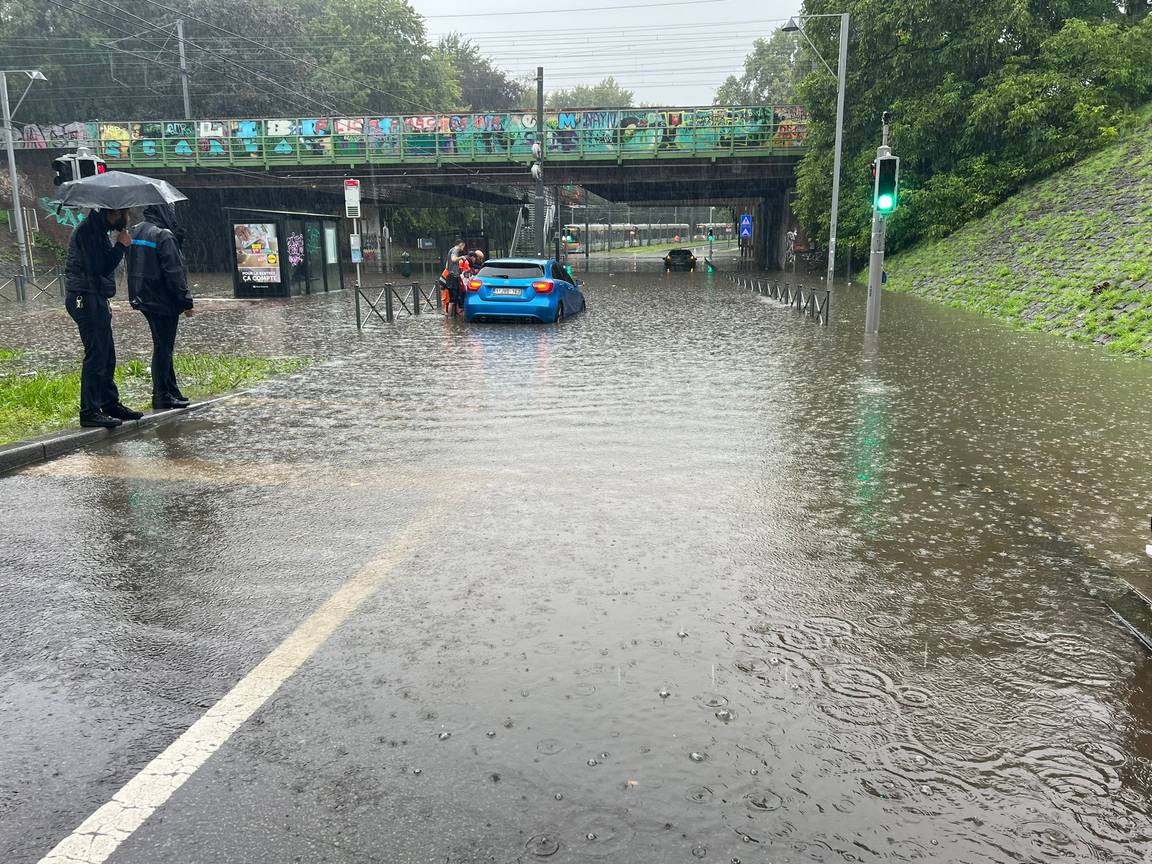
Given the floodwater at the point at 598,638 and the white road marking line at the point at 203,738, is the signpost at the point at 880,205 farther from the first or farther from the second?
the white road marking line at the point at 203,738

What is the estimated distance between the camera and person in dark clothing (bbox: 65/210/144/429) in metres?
8.20

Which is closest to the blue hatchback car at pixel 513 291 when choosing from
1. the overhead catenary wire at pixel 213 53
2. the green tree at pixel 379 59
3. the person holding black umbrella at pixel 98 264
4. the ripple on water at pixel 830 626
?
→ the person holding black umbrella at pixel 98 264

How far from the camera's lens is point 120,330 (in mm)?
18734

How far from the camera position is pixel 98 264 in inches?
326

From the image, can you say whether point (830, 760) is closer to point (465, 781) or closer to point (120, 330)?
point (465, 781)

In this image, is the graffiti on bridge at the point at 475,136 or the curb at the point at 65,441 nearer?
the curb at the point at 65,441

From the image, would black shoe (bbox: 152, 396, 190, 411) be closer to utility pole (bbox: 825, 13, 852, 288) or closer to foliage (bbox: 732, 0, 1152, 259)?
utility pole (bbox: 825, 13, 852, 288)

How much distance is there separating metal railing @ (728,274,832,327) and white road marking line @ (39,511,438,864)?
16.1 m

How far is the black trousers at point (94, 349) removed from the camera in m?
8.24

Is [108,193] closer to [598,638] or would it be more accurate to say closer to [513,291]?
[598,638]

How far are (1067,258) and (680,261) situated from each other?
3323cm

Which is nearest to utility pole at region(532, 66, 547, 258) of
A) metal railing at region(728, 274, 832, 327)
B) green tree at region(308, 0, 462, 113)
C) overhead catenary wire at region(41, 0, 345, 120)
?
metal railing at region(728, 274, 832, 327)

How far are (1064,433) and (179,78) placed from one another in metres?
61.6

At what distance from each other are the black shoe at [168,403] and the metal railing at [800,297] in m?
13.3
